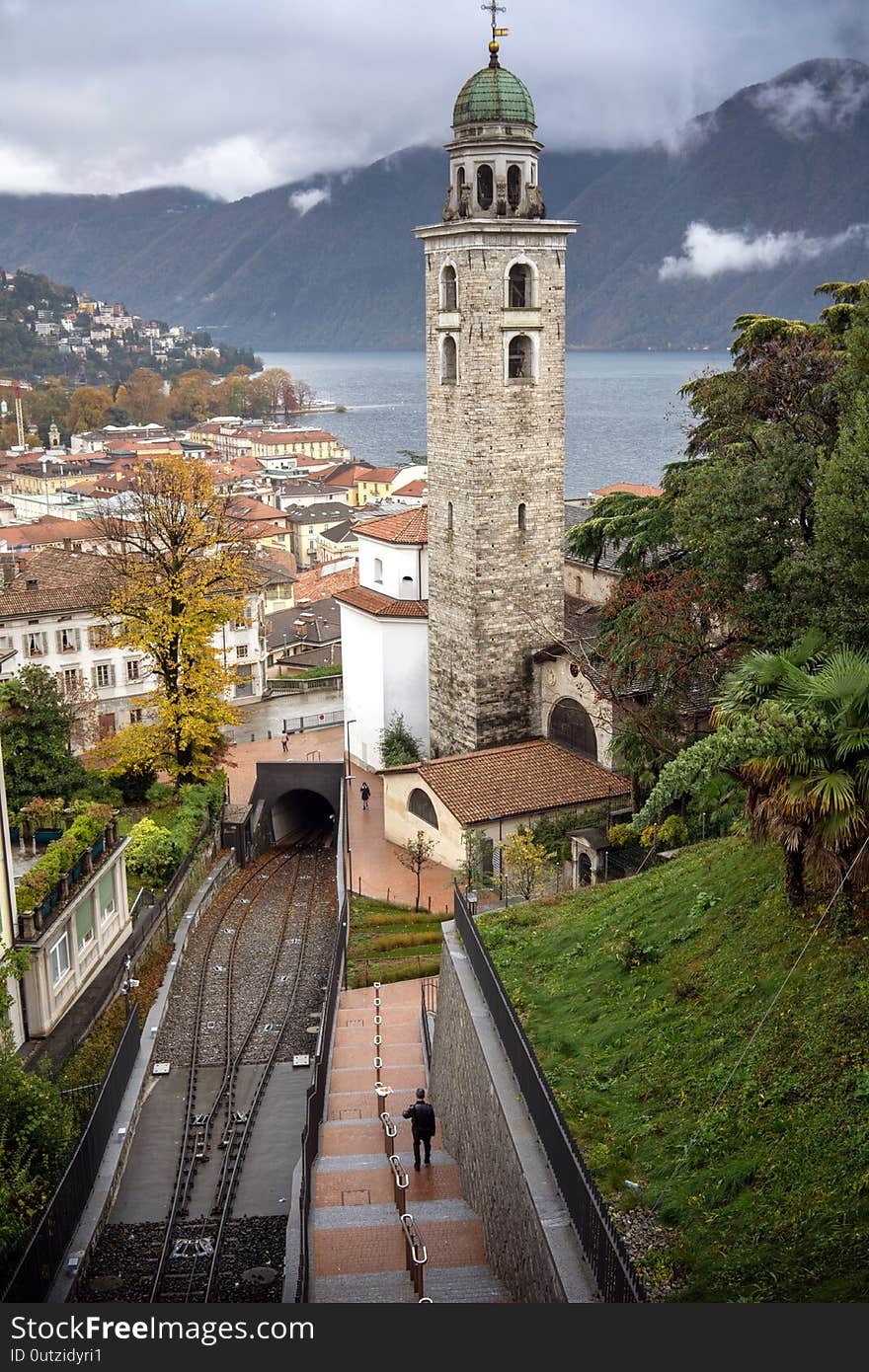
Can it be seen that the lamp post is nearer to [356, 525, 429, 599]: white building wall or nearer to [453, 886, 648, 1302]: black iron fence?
[356, 525, 429, 599]: white building wall

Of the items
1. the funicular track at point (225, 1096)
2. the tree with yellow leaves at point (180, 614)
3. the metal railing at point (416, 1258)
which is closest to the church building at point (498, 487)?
the funicular track at point (225, 1096)

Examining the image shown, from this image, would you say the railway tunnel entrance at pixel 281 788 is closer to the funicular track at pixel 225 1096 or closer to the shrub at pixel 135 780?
the funicular track at pixel 225 1096

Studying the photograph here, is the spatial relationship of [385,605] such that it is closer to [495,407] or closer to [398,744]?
[398,744]

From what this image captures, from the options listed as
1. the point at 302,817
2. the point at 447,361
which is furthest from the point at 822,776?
the point at 302,817

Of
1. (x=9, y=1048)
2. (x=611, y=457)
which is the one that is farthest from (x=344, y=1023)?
(x=611, y=457)

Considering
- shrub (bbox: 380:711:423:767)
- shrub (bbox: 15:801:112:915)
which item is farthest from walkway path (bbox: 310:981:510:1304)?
shrub (bbox: 380:711:423:767)
